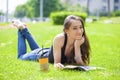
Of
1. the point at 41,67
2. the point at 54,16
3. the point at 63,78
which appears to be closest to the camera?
the point at 63,78

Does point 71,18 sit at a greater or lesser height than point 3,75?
greater

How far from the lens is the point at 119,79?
6129 millimetres

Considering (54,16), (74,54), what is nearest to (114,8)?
(54,16)

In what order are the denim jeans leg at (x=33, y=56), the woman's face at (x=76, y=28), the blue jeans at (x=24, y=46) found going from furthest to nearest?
the blue jeans at (x=24, y=46)
the denim jeans leg at (x=33, y=56)
the woman's face at (x=76, y=28)

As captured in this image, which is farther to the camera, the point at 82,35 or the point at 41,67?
the point at 82,35

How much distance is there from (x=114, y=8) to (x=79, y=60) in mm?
107482

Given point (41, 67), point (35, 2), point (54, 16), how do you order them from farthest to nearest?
point (35, 2)
point (54, 16)
point (41, 67)

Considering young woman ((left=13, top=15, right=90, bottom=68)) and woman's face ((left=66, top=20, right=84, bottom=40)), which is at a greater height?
woman's face ((left=66, top=20, right=84, bottom=40))

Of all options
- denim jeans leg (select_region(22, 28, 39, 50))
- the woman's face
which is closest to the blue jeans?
denim jeans leg (select_region(22, 28, 39, 50))

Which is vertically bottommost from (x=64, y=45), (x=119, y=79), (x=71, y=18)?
(x=119, y=79)

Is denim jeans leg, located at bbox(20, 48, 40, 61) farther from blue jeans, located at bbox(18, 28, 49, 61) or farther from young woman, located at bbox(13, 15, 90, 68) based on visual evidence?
young woman, located at bbox(13, 15, 90, 68)

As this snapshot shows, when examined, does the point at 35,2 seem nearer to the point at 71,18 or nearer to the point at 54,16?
the point at 54,16

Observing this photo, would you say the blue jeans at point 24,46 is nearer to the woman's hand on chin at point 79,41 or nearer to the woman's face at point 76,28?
the woman's hand on chin at point 79,41

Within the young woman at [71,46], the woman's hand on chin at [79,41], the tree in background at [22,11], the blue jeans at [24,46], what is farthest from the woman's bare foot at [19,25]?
the tree in background at [22,11]
